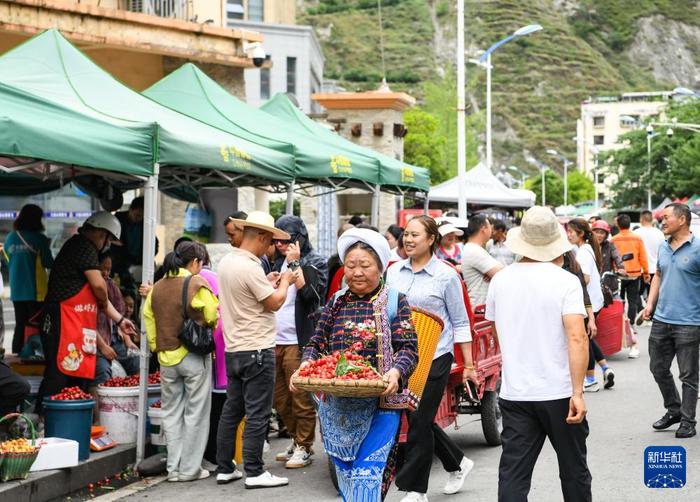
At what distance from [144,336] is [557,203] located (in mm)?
127888

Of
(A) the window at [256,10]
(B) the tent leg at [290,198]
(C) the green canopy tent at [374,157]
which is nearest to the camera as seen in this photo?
(B) the tent leg at [290,198]

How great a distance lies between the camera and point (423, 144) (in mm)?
62625

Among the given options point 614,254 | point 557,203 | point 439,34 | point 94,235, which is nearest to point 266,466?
point 94,235

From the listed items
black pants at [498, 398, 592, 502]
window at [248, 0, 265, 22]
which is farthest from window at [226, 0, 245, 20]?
black pants at [498, 398, 592, 502]

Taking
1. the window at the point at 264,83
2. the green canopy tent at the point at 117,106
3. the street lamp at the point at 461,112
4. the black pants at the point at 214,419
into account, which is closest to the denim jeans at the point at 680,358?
the black pants at the point at 214,419

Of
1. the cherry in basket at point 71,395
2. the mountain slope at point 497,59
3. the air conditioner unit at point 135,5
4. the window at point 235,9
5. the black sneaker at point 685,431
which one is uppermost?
the mountain slope at point 497,59

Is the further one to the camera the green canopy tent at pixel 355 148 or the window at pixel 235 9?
the window at pixel 235 9

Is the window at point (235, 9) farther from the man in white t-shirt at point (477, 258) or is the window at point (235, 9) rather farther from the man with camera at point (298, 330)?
the man with camera at point (298, 330)

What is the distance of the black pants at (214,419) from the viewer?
9438 millimetres

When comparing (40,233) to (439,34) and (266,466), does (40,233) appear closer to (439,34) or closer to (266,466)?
(266,466)

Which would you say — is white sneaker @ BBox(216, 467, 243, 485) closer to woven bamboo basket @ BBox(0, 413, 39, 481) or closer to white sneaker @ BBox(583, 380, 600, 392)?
woven bamboo basket @ BBox(0, 413, 39, 481)

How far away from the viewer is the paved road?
8070mm

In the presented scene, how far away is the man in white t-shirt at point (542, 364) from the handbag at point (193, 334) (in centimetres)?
348

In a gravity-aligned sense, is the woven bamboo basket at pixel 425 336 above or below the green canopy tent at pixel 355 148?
below
